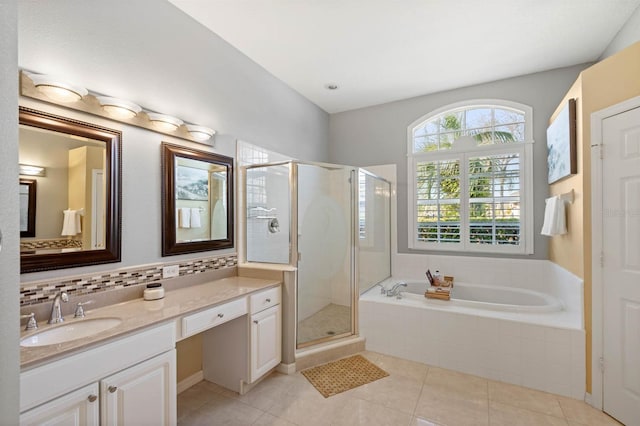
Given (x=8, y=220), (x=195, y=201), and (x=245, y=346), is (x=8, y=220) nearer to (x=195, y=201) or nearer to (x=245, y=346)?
(x=195, y=201)

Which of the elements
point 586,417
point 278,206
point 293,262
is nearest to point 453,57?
point 278,206

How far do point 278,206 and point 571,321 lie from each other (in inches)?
103

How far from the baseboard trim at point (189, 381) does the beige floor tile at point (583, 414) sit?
2681mm

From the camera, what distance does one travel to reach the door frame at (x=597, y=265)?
2066 millimetres

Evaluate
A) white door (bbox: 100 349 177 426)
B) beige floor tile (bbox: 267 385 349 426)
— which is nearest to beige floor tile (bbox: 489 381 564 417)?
beige floor tile (bbox: 267 385 349 426)

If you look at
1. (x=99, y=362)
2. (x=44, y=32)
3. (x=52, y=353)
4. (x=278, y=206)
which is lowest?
(x=99, y=362)

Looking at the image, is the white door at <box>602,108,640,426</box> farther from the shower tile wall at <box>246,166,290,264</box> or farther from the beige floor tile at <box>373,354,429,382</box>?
the shower tile wall at <box>246,166,290,264</box>

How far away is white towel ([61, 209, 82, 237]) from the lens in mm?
1662

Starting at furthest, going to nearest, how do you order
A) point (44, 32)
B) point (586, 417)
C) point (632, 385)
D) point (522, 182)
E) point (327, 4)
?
point (522, 182), point (327, 4), point (586, 417), point (632, 385), point (44, 32)

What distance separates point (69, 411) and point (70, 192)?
43.9 inches

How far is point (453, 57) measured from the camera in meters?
2.97

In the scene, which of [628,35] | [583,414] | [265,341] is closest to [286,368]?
[265,341]

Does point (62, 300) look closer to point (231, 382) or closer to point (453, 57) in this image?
point (231, 382)

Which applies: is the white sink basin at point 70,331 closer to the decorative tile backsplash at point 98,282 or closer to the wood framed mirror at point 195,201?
the decorative tile backsplash at point 98,282
